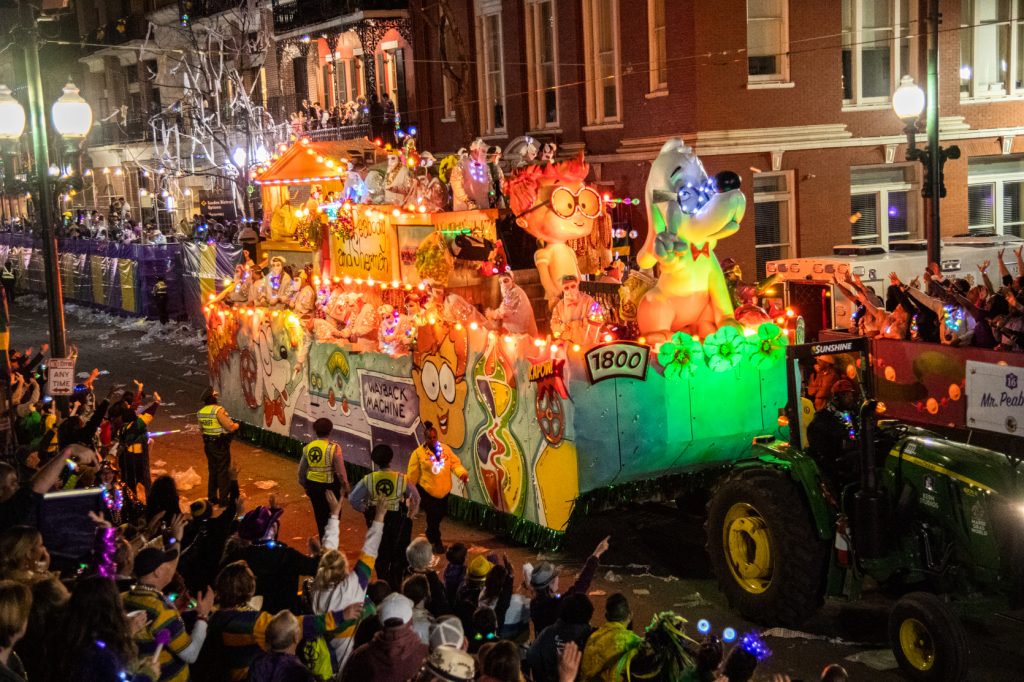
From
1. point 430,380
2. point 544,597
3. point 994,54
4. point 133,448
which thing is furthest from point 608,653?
point 994,54

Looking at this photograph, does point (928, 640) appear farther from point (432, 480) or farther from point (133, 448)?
point (133, 448)

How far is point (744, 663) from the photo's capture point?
550 centimetres

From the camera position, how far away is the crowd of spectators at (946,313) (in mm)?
11156

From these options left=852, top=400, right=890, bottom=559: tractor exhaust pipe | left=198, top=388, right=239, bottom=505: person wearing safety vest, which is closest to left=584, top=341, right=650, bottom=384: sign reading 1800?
left=852, top=400, right=890, bottom=559: tractor exhaust pipe

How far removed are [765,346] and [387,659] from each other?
6.44 m

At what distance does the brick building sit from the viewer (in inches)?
781

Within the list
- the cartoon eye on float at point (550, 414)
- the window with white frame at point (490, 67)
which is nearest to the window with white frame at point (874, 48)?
the window with white frame at point (490, 67)

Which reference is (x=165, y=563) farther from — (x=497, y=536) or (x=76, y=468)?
(x=497, y=536)

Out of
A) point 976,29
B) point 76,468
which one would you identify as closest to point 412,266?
point 76,468

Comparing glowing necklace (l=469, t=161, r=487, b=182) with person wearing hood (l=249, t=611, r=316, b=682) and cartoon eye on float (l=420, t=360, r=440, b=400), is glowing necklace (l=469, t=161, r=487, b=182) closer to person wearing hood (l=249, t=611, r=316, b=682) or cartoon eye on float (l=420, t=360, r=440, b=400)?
cartoon eye on float (l=420, t=360, r=440, b=400)

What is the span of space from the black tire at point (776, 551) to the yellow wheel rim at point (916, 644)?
917mm

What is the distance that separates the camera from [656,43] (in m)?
20.6

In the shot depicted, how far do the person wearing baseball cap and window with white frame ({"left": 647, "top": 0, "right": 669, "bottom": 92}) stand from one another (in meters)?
16.0

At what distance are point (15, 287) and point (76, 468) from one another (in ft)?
106
